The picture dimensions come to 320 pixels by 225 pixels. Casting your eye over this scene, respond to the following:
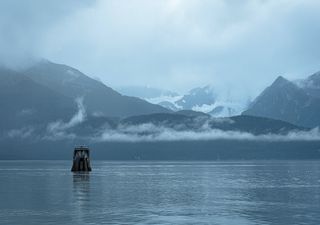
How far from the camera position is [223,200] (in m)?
109

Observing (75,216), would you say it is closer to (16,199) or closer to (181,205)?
(181,205)

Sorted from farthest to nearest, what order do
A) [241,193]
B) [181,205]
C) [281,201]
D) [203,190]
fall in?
[203,190] → [241,193] → [281,201] → [181,205]

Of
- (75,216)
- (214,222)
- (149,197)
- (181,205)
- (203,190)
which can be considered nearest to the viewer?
(214,222)

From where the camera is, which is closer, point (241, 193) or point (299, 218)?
point (299, 218)

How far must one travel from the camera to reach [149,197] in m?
117

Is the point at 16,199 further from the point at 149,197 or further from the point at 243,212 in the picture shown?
the point at 243,212

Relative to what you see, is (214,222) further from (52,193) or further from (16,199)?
(52,193)

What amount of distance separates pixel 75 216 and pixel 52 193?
43754mm

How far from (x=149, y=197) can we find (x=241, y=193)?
20826 mm

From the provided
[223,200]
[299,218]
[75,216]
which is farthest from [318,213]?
[75,216]

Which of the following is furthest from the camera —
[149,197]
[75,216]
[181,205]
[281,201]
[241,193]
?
[241,193]

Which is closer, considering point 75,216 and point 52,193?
point 75,216

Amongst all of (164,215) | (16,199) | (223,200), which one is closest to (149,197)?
(223,200)

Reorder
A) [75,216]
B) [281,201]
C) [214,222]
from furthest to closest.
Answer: [281,201] < [75,216] < [214,222]
